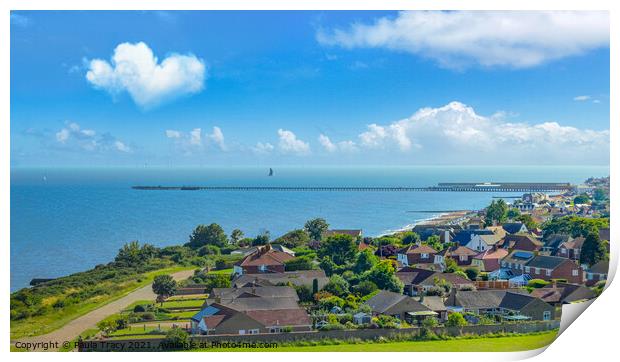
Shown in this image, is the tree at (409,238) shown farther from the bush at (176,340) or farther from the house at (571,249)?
the bush at (176,340)

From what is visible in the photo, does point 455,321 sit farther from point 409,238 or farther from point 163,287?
point 409,238

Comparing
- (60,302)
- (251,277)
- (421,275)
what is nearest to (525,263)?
(421,275)

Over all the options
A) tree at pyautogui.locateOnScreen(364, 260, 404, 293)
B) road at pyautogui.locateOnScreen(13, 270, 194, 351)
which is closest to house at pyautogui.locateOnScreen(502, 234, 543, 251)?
tree at pyautogui.locateOnScreen(364, 260, 404, 293)

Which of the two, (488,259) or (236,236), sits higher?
(236,236)

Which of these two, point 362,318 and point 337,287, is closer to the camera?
point 362,318

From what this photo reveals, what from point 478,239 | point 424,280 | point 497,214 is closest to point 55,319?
point 424,280

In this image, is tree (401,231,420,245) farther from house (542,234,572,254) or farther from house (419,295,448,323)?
house (419,295,448,323)

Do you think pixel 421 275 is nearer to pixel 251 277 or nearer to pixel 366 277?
pixel 366 277

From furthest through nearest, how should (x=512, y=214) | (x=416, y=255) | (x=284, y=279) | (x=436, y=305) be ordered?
(x=512, y=214), (x=416, y=255), (x=284, y=279), (x=436, y=305)
